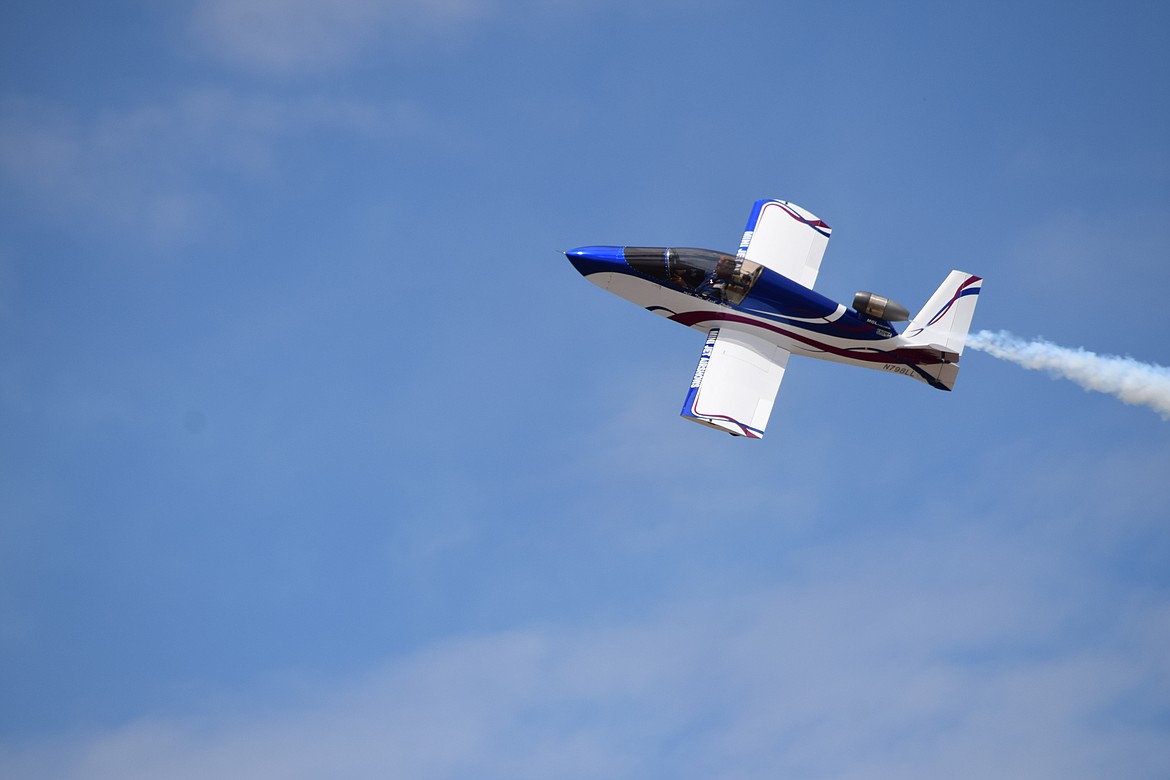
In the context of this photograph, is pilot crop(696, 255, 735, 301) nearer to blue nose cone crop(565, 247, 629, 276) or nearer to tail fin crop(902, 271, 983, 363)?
blue nose cone crop(565, 247, 629, 276)

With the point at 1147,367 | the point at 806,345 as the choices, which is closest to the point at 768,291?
the point at 806,345

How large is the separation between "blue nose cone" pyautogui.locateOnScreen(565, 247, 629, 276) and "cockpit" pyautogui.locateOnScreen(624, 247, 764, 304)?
31 centimetres

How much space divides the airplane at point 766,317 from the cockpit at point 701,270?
0.03 metres

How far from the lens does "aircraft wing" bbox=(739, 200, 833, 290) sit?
42531 mm

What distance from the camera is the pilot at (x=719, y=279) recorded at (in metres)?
41.0

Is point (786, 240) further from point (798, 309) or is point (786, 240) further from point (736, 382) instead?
point (736, 382)

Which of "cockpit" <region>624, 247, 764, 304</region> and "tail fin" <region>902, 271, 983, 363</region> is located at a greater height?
"tail fin" <region>902, 271, 983, 363</region>

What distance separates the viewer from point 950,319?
4141 cm

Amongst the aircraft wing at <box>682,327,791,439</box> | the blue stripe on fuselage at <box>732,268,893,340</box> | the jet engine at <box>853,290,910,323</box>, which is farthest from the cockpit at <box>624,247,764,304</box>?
the jet engine at <box>853,290,910,323</box>

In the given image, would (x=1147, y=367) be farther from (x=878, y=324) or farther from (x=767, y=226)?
(x=767, y=226)

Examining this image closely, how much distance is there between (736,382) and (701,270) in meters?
3.66

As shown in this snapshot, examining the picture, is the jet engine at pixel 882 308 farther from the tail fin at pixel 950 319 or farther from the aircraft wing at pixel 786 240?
the aircraft wing at pixel 786 240

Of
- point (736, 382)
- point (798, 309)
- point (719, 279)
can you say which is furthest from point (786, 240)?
point (736, 382)

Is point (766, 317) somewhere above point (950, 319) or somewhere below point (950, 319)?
below
